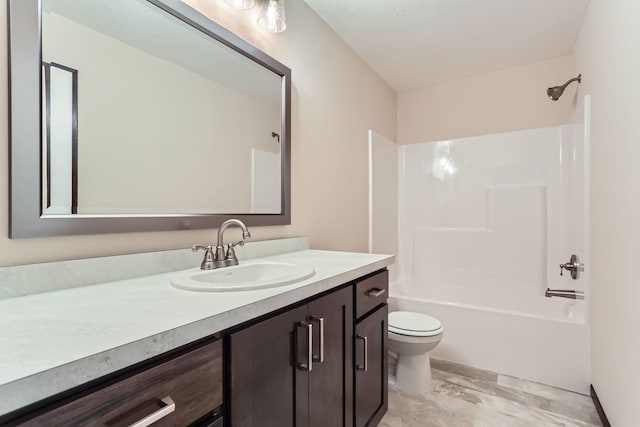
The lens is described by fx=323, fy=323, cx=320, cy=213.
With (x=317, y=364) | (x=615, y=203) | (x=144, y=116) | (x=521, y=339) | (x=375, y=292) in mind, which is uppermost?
(x=144, y=116)

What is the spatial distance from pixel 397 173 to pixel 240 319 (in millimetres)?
2744

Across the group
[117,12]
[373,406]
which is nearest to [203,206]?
[117,12]

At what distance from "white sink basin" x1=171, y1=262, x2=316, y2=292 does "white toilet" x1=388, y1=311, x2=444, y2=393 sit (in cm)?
98

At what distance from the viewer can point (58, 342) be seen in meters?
0.54

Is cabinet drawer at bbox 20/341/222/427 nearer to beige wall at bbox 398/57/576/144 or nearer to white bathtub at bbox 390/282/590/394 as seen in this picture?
white bathtub at bbox 390/282/590/394

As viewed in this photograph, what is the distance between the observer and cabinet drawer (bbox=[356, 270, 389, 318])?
1339 mm

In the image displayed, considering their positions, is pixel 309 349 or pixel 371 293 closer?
pixel 309 349

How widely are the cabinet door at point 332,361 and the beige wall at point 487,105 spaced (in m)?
2.36

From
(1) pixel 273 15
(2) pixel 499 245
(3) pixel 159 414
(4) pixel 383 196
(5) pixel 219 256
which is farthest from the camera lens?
(4) pixel 383 196

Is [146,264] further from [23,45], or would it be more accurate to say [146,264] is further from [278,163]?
[278,163]

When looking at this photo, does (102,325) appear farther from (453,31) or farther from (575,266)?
(575,266)

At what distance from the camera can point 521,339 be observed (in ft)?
6.95

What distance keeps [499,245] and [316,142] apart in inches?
73.9

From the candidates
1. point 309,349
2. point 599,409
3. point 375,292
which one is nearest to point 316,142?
point 375,292
